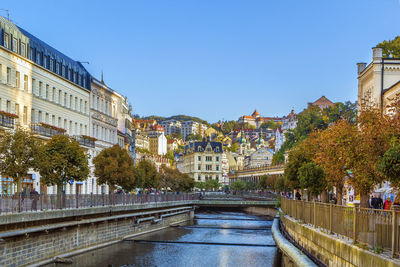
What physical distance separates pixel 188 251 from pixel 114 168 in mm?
13547

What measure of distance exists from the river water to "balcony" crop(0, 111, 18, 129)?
42.4 ft

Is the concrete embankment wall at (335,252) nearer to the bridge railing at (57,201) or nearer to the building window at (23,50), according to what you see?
the bridge railing at (57,201)

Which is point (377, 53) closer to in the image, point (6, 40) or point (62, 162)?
point (62, 162)

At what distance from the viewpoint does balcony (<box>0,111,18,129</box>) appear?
45.8 m

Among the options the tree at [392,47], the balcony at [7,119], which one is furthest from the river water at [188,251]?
the tree at [392,47]

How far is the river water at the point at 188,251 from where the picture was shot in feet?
118

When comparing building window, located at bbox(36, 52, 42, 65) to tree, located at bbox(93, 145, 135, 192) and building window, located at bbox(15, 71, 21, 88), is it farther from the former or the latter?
tree, located at bbox(93, 145, 135, 192)

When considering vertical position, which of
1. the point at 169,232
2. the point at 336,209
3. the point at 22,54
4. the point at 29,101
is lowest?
the point at 169,232

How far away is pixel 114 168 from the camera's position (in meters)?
52.6

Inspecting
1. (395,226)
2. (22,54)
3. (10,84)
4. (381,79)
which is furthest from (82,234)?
(381,79)

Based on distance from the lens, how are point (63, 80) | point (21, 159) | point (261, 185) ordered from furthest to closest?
point (261, 185) → point (63, 80) → point (21, 159)

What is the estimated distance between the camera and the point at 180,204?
72.6m

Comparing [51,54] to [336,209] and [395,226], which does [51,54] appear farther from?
[395,226]

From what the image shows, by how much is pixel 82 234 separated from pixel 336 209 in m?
21.4
